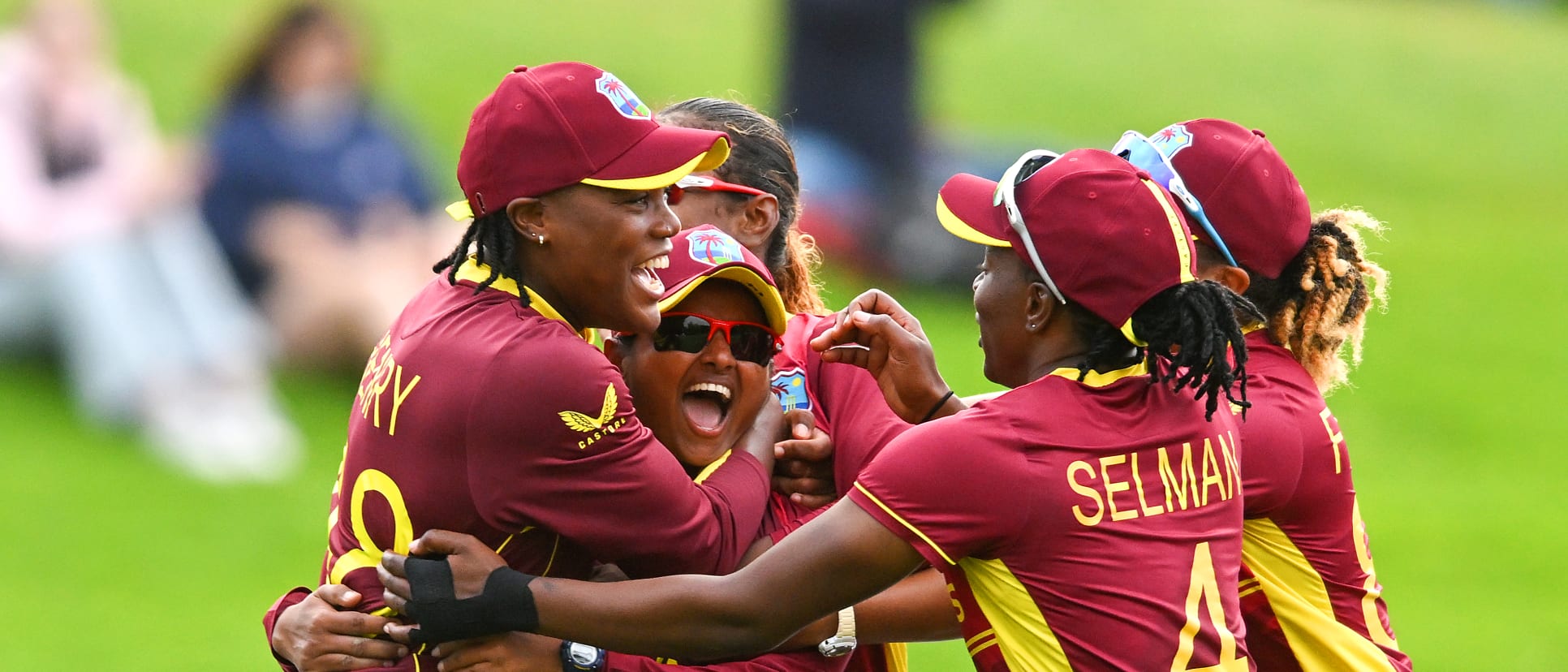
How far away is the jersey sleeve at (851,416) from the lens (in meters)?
4.07

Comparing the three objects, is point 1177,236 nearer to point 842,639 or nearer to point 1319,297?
point 1319,297

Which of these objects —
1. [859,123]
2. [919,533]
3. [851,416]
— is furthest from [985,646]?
[859,123]

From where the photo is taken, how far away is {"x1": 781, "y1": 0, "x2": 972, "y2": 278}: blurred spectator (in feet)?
49.0

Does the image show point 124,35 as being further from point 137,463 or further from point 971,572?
point 971,572

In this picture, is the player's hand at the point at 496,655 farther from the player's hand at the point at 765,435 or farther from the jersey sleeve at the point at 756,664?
the player's hand at the point at 765,435

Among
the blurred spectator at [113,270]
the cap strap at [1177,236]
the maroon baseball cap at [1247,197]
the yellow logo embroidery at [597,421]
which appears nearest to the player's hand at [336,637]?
the yellow logo embroidery at [597,421]

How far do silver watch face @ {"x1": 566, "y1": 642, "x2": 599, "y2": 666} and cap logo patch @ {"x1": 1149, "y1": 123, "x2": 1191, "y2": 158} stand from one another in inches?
69.9

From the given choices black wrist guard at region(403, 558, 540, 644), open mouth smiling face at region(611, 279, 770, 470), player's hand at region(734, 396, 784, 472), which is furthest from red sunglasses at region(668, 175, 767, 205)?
black wrist guard at region(403, 558, 540, 644)

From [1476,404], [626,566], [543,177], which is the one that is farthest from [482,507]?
[1476,404]

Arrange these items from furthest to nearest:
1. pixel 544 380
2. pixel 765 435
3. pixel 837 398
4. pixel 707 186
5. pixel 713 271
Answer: pixel 707 186
pixel 837 398
pixel 765 435
pixel 713 271
pixel 544 380

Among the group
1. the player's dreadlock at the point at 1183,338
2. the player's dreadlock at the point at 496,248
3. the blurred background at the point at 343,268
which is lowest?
the blurred background at the point at 343,268

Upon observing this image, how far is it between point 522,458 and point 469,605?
12.0 inches

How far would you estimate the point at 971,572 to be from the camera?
3676 mm

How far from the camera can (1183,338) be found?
3.64m
